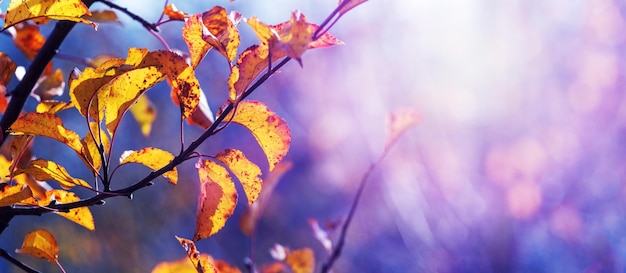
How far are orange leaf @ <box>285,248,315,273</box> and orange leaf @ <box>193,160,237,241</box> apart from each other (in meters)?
0.31

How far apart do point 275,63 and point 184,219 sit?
4.54m

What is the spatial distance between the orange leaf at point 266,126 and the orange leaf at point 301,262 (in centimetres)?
33

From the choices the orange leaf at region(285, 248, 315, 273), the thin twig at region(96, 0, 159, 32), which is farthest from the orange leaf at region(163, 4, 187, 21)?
the orange leaf at region(285, 248, 315, 273)

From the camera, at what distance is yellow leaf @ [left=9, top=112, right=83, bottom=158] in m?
0.30

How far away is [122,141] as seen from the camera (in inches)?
192

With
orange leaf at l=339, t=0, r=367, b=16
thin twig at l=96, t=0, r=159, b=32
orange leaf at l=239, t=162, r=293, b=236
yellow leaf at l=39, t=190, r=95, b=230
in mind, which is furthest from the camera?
orange leaf at l=239, t=162, r=293, b=236

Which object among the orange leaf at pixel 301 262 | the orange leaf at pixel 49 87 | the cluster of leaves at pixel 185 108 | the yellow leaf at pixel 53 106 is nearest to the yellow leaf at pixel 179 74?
the cluster of leaves at pixel 185 108

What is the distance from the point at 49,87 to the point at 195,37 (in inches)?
10.4

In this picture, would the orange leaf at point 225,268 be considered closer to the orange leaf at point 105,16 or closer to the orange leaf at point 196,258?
the orange leaf at point 196,258

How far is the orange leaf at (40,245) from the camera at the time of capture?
405 mm

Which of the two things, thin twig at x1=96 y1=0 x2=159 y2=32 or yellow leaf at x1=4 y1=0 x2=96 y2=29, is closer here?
yellow leaf at x1=4 y1=0 x2=96 y2=29

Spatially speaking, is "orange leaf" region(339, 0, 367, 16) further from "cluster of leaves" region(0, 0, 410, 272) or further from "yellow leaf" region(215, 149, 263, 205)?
"yellow leaf" region(215, 149, 263, 205)

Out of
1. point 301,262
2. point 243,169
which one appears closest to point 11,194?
point 243,169

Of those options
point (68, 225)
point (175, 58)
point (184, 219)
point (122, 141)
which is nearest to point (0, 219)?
point (175, 58)
